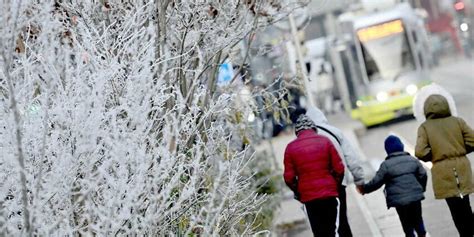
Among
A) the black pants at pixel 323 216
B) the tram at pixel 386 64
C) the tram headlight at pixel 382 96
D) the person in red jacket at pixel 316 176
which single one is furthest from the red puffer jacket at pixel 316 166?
the tram headlight at pixel 382 96

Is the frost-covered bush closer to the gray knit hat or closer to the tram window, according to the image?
the gray knit hat

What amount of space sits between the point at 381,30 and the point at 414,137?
23.3 feet

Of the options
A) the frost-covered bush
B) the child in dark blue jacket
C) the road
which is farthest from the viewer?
the road

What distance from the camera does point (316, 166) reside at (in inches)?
424

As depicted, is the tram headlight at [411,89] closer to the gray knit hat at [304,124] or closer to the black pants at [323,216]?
the gray knit hat at [304,124]

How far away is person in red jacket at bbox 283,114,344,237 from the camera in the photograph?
423 inches

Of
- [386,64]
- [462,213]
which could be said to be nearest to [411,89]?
[386,64]

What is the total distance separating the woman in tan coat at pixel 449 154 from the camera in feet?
35.4

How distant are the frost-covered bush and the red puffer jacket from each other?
66 centimetres

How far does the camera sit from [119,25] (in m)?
10.1

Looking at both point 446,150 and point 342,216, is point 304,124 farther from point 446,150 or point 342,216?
point 446,150

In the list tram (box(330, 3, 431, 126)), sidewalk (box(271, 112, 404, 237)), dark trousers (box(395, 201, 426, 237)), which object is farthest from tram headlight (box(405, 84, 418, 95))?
dark trousers (box(395, 201, 426, 237))

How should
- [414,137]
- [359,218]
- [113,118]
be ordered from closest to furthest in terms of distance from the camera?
[113,118] < [359,218] < [414,137]

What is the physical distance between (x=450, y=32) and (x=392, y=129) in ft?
216
